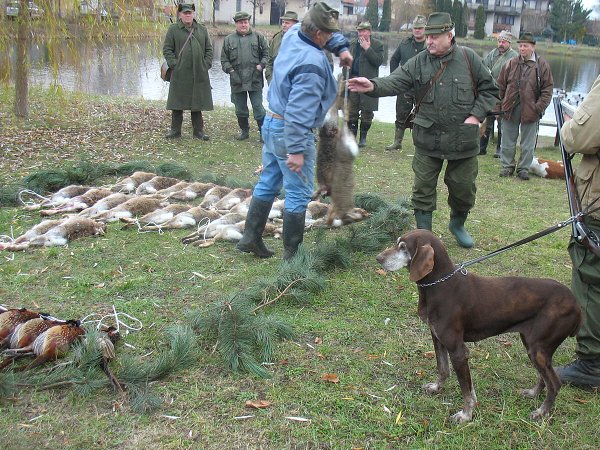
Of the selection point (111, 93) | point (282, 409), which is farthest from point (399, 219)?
point (111, 93)

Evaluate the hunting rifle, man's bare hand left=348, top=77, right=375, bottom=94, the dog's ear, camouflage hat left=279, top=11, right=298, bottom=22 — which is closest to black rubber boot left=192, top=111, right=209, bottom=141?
camouflage hat left=279, top=11, right=298, bottom=22

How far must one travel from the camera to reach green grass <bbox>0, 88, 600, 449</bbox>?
11.0 ft

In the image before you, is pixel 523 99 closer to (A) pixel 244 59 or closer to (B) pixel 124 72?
(A) pixel 244 59

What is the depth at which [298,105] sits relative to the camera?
4.98 meters

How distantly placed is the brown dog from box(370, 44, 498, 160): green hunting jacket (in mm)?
2563

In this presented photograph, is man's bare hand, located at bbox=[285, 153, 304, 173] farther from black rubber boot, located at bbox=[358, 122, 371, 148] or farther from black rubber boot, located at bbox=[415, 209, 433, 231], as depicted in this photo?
black rubber boot, located at bbox=[358, 122, 371, 148]

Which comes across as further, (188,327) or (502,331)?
(188,327)

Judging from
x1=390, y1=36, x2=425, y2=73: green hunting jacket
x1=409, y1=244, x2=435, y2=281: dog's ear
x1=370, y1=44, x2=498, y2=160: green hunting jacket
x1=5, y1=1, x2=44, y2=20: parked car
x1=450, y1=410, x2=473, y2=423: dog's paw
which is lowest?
x1=450, y1=410, x2=473, y2=423: dog's paw

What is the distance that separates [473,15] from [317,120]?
6255 centimetres

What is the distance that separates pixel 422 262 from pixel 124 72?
14.0 m

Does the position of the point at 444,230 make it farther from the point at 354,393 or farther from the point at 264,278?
the point at 354,393

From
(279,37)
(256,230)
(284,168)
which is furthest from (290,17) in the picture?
(284,168)

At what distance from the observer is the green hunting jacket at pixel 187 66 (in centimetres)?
1131

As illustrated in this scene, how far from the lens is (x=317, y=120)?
208 inches
